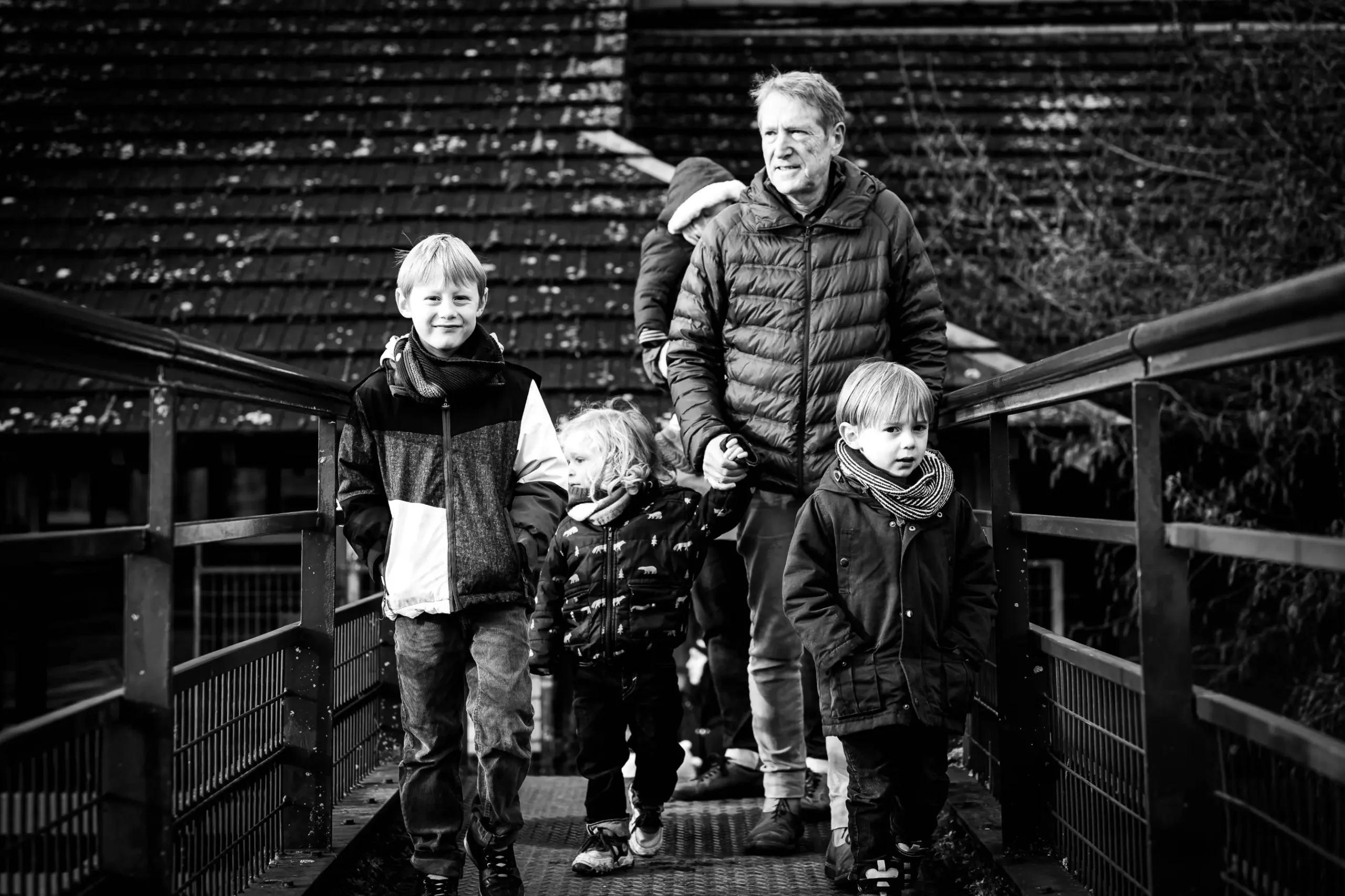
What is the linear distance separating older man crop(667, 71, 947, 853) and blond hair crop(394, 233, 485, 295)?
65 centimetres

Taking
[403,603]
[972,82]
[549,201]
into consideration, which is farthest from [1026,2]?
[403,603]

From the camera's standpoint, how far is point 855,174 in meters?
3.32

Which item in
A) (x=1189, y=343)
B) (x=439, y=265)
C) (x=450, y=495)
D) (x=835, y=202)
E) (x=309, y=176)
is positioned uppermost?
(x=309, y=176)

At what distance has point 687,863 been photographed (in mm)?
3266

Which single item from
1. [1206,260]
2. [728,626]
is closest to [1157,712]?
[728,626]

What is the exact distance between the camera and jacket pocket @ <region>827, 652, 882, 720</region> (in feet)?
8.71

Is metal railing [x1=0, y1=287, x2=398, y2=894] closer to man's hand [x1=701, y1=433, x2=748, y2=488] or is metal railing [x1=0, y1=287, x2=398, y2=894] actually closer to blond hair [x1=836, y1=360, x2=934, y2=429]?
man's hand [x1=701, y1=433, x2=748, y2=488]

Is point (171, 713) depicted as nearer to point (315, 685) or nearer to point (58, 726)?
point (58, 726)

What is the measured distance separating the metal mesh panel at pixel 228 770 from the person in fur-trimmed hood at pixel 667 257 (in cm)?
158

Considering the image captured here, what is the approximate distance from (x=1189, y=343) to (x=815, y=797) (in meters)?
2.05

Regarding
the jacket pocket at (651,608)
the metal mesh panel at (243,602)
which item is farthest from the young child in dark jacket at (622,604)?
the metal mesh panel at (243,602)

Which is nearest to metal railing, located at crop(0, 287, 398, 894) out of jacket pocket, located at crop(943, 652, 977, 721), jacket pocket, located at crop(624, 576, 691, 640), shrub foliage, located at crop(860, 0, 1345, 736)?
jacket pocket, located at crop(624, 576, 691, 640)

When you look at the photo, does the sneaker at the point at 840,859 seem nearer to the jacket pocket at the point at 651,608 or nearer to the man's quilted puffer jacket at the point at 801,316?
the jacket pocket at the point at 651,608

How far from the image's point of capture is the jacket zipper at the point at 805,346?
3193mm
